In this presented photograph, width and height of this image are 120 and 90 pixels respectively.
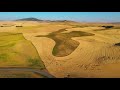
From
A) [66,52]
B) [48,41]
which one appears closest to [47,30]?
[48,41]

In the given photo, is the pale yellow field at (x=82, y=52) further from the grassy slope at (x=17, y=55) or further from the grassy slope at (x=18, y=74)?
the grassy slope at (x=18, y=74)

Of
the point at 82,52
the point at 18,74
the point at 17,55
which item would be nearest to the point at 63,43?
the point at 82,52

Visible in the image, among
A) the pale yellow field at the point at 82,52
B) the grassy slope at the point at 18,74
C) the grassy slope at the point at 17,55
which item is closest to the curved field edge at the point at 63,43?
the pale yellow field at the point at 82,52

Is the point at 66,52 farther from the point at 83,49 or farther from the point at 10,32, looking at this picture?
the point at 10,32

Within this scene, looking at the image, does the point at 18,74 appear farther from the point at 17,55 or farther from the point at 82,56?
the point at 82,56

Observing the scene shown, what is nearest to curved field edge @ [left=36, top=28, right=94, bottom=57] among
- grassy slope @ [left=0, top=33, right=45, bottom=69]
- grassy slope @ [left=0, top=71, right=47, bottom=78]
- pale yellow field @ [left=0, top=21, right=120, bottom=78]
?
pale yellow field @ [left=0, top=21, right=120, bottom=78]

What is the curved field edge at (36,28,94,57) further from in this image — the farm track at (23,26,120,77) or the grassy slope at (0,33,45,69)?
the grassy slope at (0,33,45,69)

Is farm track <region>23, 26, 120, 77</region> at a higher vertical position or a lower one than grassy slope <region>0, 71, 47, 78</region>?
higher
